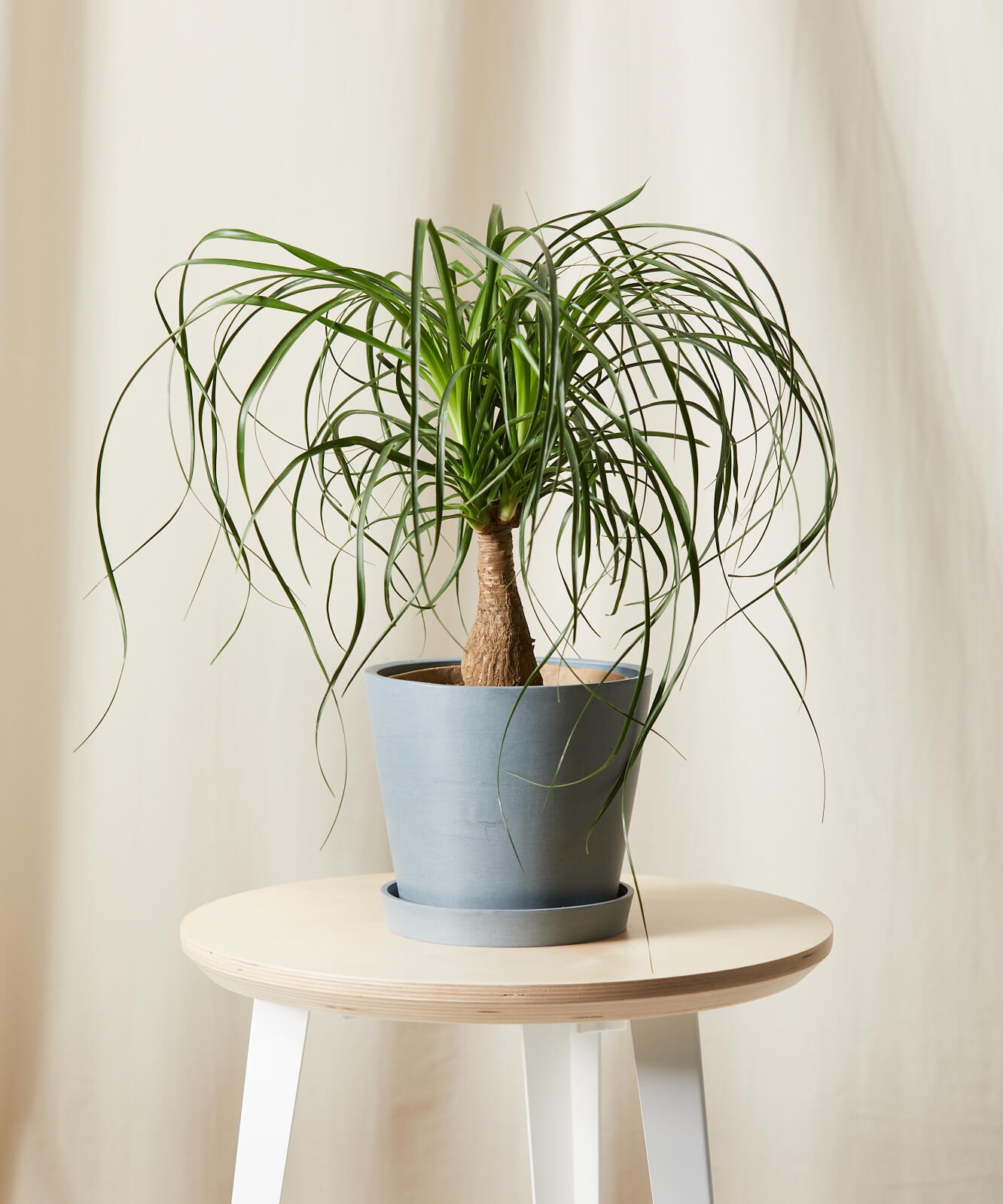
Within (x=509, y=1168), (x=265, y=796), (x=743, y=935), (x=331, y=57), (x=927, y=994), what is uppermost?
(x=331, y=57)

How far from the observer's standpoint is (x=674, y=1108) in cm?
82

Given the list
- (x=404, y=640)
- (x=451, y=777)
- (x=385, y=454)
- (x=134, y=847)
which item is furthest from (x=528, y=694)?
(x=134, y=847)

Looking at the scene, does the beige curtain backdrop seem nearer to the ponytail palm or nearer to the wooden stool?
the ponytail palm

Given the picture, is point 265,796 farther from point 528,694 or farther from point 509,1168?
point 528,694

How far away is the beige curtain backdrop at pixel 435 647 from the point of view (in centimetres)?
128

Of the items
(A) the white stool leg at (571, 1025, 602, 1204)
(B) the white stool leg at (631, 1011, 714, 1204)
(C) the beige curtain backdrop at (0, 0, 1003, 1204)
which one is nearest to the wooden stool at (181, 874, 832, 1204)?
(B) the white stool leg at (631, 1011, 714, 1204)

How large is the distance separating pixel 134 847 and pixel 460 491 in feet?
2.22

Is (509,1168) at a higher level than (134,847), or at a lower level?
lower

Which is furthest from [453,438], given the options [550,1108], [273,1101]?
[550,1108]

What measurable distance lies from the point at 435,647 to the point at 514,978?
2.20 ft

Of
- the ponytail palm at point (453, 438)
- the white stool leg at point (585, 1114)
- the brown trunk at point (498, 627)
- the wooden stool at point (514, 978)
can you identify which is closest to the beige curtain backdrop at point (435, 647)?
the ponytail palm at point (453, 438)

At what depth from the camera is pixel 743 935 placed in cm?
83

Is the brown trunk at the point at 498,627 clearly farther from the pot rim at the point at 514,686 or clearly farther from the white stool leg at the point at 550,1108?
the white stool leg at the point at 550,1108

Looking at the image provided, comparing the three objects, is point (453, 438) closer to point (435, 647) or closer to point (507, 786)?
point (507, 786)
